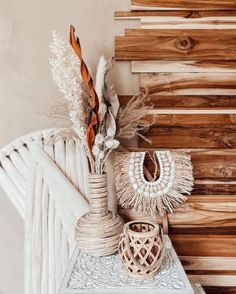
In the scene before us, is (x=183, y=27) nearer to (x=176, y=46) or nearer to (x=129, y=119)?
(x=176, y=46)

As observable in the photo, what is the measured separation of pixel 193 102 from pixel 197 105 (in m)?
0.02

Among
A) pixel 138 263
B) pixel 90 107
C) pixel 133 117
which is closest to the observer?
pixel 138 263

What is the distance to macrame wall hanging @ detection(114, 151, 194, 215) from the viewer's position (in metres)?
1.21

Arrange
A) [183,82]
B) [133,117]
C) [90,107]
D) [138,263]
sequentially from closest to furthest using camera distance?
1. [138,263]
2. [90,107]
3. [133,117]
4. [183,82]

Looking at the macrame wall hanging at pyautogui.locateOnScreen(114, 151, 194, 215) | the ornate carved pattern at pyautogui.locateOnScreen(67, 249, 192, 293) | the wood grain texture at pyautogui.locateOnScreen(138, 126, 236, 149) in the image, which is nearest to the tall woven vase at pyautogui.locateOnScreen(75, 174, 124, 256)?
the ornate carved pattern at pyautogui.locateOnScreen(67, 249, 192, 293)

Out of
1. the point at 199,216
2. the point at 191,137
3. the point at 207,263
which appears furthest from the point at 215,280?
the point at 191,137

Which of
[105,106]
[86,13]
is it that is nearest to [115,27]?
[86,13]

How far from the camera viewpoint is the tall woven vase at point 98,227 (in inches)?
40.9

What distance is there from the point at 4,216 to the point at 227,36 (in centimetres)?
109

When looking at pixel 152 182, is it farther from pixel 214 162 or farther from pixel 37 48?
pixel 37 48

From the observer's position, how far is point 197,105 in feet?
4.17

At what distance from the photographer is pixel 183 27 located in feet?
4.09

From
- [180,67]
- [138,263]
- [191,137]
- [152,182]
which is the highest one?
[180,67]

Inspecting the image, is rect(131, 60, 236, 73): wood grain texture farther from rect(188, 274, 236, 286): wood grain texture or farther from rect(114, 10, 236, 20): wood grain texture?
rect(188, 274, 236, 286): wood grain texture
